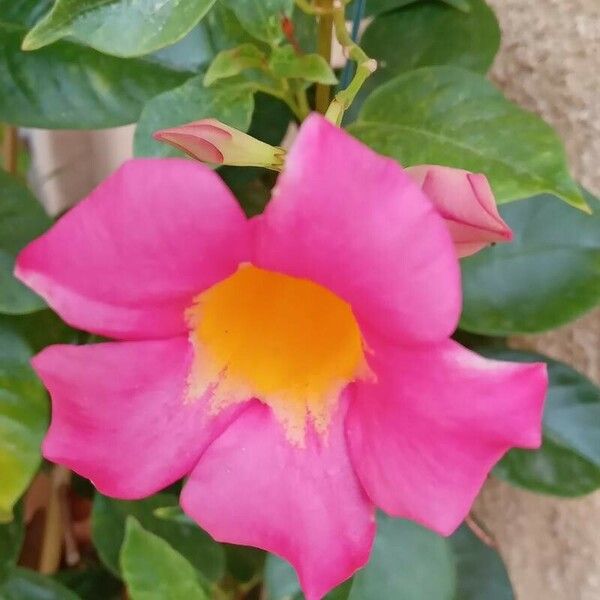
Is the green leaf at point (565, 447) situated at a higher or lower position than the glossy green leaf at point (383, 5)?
lower

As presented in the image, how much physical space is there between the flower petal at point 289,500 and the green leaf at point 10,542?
11.4 inches

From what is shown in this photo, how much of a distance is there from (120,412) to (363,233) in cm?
17

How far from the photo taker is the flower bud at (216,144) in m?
0.35

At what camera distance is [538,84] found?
58 cm

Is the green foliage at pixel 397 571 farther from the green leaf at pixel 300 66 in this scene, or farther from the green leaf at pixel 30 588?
the green leaf at pixel 300 66

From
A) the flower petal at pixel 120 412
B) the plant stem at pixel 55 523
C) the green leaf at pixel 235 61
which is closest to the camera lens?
the flower petal at pixel 120 412

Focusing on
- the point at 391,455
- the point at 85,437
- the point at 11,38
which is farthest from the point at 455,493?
the point at 11,38

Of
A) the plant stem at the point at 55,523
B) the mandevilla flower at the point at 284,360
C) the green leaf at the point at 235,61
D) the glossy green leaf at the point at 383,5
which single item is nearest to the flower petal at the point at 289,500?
the mandevilla flower at the point at 284,360

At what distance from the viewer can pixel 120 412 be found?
15.2 inches

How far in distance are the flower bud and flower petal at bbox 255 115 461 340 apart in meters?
0.06

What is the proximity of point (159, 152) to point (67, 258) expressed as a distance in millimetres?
158

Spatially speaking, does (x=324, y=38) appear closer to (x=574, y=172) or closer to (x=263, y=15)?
(x=263, y=15)

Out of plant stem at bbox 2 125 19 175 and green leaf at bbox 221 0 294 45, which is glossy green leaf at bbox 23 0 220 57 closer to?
green leaf at bbox 221 0 294 45

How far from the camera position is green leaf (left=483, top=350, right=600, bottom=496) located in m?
0.58
